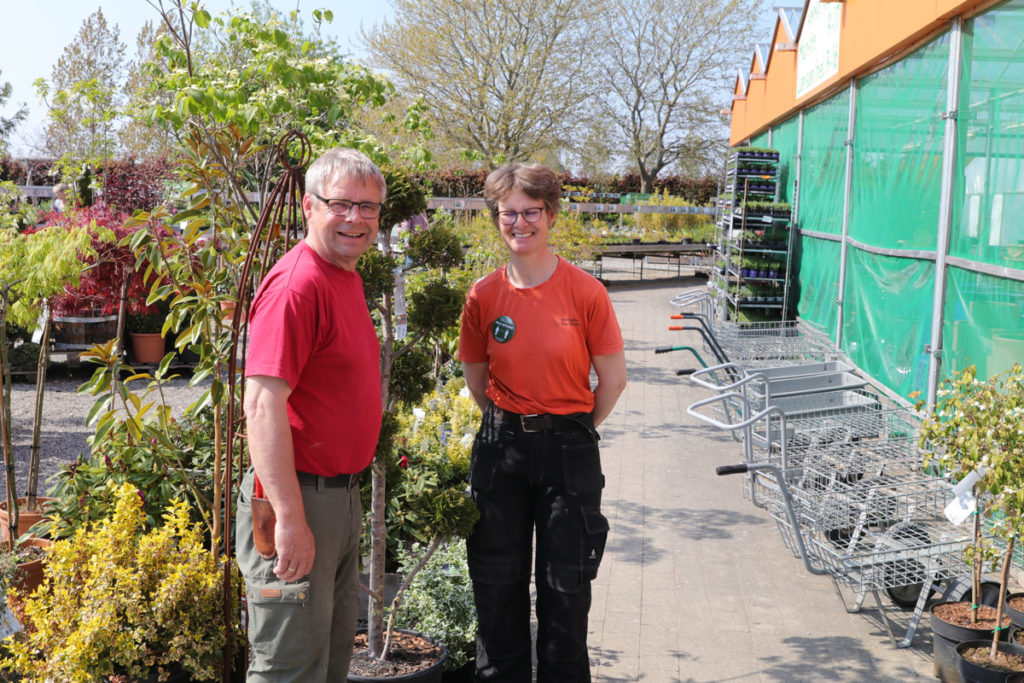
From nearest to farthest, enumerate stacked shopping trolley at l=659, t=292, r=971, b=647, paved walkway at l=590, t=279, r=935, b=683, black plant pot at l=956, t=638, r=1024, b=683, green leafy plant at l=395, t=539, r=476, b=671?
1. black plant pot at l=956, t=638, r=1024, b=683
2. green leafy plant at l=395, t=539, r=476, b=671
3. paved walkway at l=590, t=279, r=935, b=683
4. stacked shopping trolley at l=659, t=292, r=971, b=647

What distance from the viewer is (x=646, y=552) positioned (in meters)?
5.65

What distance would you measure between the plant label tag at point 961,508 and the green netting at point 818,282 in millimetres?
6799

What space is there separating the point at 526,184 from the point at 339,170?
0.72 meters

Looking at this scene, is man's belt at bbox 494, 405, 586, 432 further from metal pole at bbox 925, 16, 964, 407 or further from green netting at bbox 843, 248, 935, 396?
green netting at bbox 843, 248, 935, 396

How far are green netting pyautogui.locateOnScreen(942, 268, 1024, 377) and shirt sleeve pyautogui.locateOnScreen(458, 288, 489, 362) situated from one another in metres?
3.37

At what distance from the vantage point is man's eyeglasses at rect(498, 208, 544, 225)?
3.13 metres

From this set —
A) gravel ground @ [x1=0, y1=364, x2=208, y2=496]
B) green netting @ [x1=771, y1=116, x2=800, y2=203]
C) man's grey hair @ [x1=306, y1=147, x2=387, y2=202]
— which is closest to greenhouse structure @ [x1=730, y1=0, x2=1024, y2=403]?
green netting @ [x1=771, y1=116, x2=800, y2=203]

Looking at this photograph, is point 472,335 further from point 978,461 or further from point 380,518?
point 978,461

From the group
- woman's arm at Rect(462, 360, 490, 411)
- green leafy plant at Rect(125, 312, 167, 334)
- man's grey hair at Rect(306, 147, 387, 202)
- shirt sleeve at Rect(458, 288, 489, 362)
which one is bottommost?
green leafy plant at Rect(125, 312, 167, 334)

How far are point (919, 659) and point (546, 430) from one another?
2.30 metres

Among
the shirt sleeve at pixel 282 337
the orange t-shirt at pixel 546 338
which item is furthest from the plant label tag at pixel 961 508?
the shirt sleeve at pixel 282 337

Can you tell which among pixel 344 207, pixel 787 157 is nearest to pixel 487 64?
pixel 787 157

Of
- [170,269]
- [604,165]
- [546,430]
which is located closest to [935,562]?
[546,430]

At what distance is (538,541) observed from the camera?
3.30m
